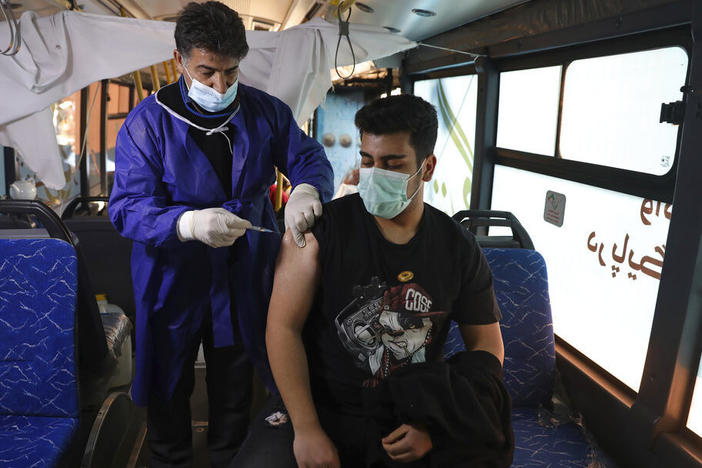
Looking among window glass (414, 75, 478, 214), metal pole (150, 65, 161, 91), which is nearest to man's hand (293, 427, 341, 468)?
metal pole (150, 65, 161, 91)

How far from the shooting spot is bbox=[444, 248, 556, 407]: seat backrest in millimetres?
2332

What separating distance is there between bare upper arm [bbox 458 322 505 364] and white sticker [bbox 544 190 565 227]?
1.36 m

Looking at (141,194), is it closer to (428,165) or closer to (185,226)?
(185,226)

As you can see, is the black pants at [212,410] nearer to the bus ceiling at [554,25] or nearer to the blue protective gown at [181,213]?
the blue protective gown at [181,213]

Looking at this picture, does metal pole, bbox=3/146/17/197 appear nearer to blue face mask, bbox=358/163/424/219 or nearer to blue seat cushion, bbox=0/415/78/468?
blue seat cushion, bbox=0/415/78/468

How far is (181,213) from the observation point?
183 cm

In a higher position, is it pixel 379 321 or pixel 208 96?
pixel 208 96

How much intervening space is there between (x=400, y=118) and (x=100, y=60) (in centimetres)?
248

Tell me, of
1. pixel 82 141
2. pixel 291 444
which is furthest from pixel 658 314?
pixel 82 141

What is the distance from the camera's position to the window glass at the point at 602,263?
7.56 ft

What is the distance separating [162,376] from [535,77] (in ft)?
8.64

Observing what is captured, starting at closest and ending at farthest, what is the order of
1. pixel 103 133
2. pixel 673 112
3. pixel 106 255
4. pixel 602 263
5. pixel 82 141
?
pixel 673 112 < pixel 602 263 < pixel 106 255 < pixel 82 141 < pixel 103 133

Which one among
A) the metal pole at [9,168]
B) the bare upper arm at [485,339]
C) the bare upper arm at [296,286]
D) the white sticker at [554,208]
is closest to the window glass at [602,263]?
the white sticker at [554,208]

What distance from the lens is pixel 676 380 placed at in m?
2.04
